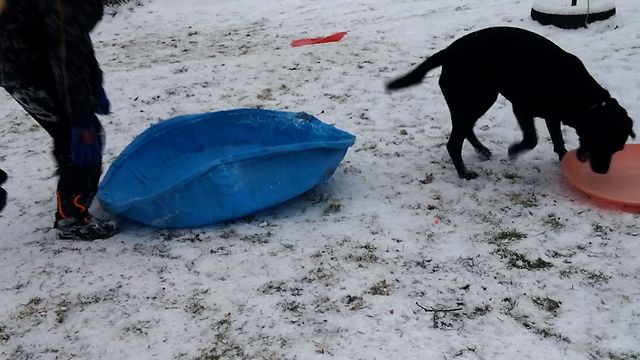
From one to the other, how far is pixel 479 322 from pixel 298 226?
1251mm

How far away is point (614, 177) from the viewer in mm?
3680

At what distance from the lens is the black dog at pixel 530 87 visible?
342 cm

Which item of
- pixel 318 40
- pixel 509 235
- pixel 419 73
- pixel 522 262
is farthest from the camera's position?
pixel 318 40

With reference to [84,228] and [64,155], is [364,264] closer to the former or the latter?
[84,228]

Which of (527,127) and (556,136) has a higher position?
(527,127)

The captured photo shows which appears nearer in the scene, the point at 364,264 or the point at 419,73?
the point at 364,264

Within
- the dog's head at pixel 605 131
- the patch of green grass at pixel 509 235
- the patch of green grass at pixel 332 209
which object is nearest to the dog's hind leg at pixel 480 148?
the dog's head at pixel 605 131

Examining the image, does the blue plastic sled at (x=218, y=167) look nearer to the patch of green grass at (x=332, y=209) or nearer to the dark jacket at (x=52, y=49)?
the patch of green grass at (x=332, y=209)

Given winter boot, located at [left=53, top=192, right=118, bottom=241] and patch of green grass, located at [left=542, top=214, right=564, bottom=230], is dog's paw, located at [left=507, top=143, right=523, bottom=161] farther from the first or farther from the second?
winter boot, located at [left=53, top=192, right=118, bottom=241]

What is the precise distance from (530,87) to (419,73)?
68cm

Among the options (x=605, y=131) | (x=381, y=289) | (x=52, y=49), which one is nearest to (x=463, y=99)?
(x=605, y=131)

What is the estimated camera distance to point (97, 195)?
3.53m

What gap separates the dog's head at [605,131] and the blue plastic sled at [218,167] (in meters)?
1.37

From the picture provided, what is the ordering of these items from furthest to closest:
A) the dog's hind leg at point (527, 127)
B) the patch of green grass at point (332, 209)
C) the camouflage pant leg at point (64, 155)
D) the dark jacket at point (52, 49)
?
the dog's hind leg at point (527, 127) → the patch of green grass at point (332, 209) → the camouflage pant leg at point (64, 155) → the dark jacket at point (52, 49)
